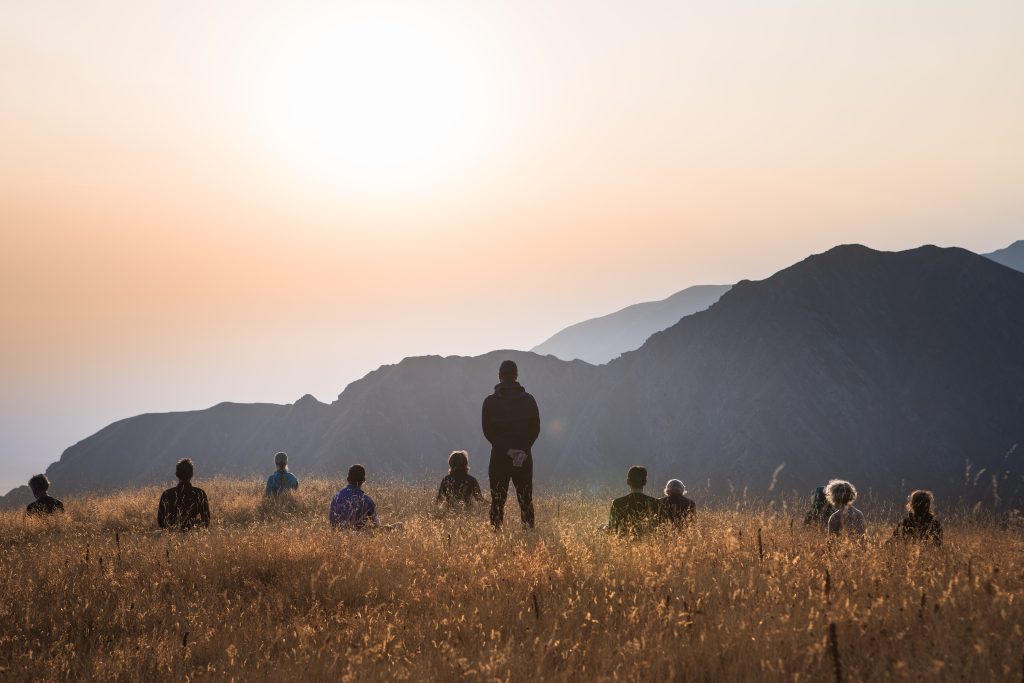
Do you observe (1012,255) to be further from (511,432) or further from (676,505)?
(511,432)

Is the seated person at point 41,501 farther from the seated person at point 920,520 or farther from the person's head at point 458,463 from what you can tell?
the seated person at point 920,520

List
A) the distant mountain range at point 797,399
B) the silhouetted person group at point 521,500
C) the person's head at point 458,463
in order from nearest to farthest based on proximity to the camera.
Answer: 1. the silhouetted person group at point 521,500
2. the person's head at point 458,463
3. the distant mountain range at point 797,399

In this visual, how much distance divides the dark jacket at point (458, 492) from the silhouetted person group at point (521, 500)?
216 cm

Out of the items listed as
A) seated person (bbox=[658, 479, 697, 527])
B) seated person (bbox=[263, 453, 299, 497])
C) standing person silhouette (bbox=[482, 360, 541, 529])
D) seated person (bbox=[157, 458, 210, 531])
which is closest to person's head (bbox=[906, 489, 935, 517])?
seated person (bbox=[658, 479, 697, 527])

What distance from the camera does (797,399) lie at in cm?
6844

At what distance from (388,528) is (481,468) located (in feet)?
239

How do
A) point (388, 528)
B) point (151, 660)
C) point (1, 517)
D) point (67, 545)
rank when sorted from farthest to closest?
point (1, 517), point (388, 528), point (67, 545), point (151, 660)

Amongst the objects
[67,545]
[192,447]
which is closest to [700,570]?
[67,545]

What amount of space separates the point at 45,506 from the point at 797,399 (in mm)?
66442

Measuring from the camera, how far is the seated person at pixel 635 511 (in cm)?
808

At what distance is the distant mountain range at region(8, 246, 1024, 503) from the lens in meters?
64.5

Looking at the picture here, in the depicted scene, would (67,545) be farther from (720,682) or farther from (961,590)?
(961,590)

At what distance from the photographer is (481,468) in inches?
3174

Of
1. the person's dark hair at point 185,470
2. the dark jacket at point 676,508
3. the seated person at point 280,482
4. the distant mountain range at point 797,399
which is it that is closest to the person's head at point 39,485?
the seated person at point 280,482
